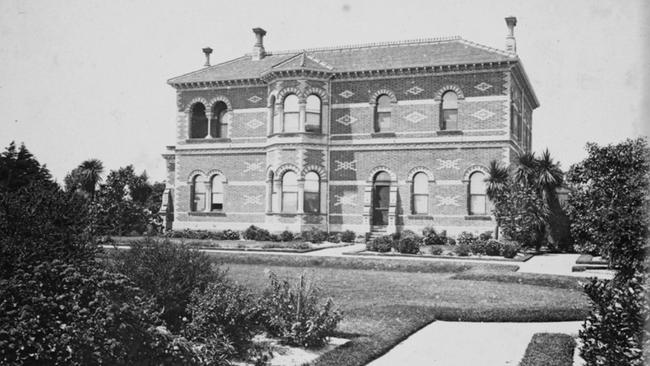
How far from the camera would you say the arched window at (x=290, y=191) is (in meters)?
32.2

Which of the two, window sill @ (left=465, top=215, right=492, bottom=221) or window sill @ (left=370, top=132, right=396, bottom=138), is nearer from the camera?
window sill @ (left=465, top=215, right=492, bottom=221)

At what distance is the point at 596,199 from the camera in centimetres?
1377

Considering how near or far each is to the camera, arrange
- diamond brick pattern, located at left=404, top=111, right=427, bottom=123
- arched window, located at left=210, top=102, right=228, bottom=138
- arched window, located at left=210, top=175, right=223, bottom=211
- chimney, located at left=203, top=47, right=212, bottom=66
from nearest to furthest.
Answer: diamond brick pattern, located at left=404, top=111, right=427, bottom=123 < arched window, located at left=210, top=175, right=223, bottom=211 < arched window, located at left=210, top=102, right=228, bottom=138 < chimney, located at left=203, top=47, right=212, bottom=66

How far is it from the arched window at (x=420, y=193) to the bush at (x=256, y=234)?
26.2ft

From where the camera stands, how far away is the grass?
797cm

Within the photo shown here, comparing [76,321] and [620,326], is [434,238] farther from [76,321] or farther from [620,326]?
[76,321]

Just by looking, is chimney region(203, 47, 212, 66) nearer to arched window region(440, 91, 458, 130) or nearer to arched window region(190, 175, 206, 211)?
arched window region(190, 175, 206, 211)

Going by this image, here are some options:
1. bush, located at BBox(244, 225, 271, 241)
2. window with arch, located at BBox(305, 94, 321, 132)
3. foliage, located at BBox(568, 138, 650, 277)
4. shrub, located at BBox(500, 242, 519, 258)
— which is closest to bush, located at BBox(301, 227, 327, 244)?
bush, located at BBox(244, 225, 271, 241)

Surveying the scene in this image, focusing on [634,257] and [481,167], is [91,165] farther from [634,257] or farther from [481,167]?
[634,257]

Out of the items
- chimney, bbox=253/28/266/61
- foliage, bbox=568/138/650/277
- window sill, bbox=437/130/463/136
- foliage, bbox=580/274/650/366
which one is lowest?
foliage, bbox=580/274/650/366

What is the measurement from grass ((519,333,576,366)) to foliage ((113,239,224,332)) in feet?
15.2

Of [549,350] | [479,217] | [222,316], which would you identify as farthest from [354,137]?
[222,316]

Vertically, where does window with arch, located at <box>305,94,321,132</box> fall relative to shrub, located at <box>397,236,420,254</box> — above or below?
above

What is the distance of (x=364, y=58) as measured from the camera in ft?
110
